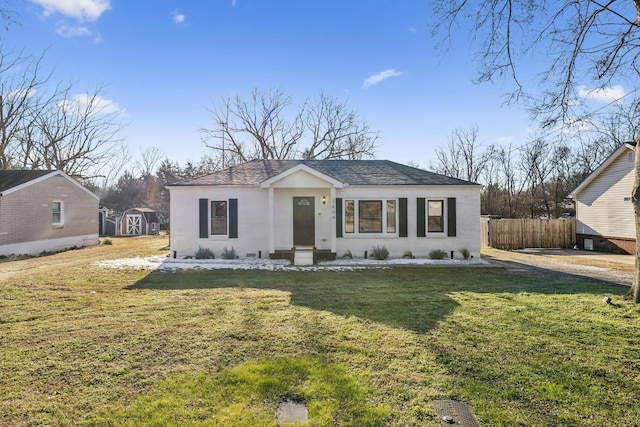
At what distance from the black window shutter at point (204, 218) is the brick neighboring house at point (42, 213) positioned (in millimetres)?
8653

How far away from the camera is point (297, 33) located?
13.3m

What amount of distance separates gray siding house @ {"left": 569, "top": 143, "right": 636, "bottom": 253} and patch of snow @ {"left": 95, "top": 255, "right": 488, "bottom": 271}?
339 inches

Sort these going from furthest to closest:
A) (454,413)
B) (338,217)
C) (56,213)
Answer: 1. (56,213)
2. (338,217)
3. (454,413)

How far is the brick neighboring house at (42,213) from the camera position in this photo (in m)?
14.0

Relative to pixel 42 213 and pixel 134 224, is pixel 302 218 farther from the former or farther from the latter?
pixel 134 224

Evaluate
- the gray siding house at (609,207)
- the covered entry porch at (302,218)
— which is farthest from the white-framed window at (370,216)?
the gray siding house at (609,207)

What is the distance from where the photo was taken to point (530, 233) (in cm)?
1805

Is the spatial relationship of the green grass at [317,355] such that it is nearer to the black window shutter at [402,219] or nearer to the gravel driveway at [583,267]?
the gravel driveway at [583,267]

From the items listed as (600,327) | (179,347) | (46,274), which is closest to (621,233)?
(600,327)

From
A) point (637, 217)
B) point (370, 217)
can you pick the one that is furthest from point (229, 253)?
point (637, 217)

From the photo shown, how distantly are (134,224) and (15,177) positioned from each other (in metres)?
13.3

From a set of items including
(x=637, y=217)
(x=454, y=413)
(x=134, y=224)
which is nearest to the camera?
(x=454, y=413)

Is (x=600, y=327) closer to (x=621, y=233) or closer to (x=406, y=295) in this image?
(x=406, y=295)

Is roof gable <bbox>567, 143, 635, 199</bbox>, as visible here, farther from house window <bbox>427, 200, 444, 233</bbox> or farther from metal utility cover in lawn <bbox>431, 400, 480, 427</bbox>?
metal utility cover in lawn <bbox>431, 400, 480, 427</bbox>
